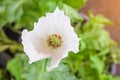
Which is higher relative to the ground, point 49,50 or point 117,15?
point 117,15

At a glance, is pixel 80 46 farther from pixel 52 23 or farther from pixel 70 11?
pixel 52 23

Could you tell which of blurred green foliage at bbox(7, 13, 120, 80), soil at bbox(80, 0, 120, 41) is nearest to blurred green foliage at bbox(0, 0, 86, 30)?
blurred green foliage at bbox(7, 13, 120, 80)

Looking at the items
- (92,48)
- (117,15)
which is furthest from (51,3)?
(117,15)

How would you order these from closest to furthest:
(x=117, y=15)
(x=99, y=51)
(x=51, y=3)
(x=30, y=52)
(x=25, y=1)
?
(x=30, y=52)
(x=51, y=3)
(x=25, y=1)
(x=99, y=51)
(x=117, y=15)

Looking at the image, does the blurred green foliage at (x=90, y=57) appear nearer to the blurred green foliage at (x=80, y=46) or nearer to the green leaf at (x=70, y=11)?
the blurred green foliage at (x=80, y=46)

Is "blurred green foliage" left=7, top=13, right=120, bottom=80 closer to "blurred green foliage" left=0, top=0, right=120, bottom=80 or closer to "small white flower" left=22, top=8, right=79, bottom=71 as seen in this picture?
"blurred green foliage" left=0, top=0, right=120, bottom=80

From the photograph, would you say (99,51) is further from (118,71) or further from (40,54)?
(40,54)

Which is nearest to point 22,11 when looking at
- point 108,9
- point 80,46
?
point 80,46
